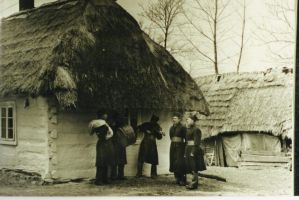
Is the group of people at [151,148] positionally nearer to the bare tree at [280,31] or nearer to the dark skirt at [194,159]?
the dark skirt at [194,159]

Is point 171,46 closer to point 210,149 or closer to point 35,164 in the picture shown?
point 210,149

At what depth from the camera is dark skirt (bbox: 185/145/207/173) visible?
224 inches

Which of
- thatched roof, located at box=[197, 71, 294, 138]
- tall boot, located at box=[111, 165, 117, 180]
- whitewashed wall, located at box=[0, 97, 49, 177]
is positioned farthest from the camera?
thatched roof, located at box=[197, 71, 294, 138]

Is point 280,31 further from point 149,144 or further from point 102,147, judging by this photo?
point 102,147

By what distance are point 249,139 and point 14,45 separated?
325 cm

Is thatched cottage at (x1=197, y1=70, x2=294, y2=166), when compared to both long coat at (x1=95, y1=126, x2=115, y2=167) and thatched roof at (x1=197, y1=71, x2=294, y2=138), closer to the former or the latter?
thatched roof at (x1=197, y1=71, x2=294, y2=138)

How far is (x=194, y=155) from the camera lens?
18.6 feet

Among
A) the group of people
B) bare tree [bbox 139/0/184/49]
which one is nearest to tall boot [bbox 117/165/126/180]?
the group of people

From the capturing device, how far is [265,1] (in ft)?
19.0

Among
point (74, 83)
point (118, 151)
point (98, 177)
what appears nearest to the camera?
point (74, 83)

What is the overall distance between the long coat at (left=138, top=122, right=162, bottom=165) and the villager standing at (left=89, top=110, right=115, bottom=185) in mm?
419

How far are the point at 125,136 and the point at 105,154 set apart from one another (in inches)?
13.4

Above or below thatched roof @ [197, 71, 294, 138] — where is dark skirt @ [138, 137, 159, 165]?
below

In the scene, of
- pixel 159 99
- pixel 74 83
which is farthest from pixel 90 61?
pixel 159 99
